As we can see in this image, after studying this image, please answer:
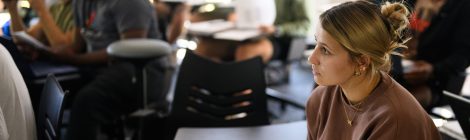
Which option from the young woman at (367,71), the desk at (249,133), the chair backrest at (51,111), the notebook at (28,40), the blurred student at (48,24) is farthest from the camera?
the blurred student at (48,24)

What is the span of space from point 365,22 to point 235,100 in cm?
100

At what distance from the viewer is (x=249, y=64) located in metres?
2.08

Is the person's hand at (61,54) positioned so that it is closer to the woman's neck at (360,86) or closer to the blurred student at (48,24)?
the blurred student at (48,24)

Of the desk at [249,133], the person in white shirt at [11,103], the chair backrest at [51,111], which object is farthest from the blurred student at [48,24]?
the desk at [249,133]

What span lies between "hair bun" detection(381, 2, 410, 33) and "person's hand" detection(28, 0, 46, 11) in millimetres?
1852

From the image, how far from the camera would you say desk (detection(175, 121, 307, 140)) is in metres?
1.53

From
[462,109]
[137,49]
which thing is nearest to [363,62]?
[462,109]

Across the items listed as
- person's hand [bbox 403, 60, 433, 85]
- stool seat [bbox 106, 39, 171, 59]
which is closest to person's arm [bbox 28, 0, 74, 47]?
stool seat [bbox 106, 39, 171, 59]

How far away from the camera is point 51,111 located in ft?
4.84

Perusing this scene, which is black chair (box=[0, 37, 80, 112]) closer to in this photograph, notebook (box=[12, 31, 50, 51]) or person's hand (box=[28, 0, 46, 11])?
notebook (box=[12, 31, 50, 51])

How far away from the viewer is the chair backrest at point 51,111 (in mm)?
1361

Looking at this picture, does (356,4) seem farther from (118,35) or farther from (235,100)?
(118,35)

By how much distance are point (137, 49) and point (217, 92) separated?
41cm

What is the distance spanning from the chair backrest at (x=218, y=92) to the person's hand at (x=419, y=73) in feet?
2.89
